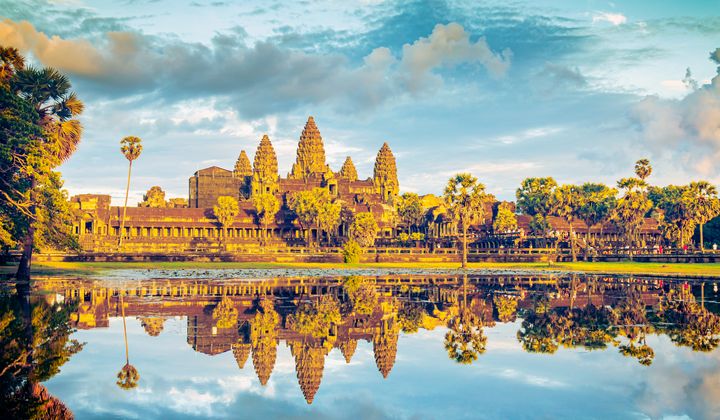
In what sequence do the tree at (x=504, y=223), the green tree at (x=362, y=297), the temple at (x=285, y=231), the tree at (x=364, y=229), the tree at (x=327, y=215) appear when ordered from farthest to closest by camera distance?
the tree at (x=504, y=223) < the tree at (x=364, y=229) < the tree at (x=327, y=215) < the temple at (x=285, y=231) < the green tree at (x=362, y=297)

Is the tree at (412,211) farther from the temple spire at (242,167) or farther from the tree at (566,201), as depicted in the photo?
the temple spire at (242,167)

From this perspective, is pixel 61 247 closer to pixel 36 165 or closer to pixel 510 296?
→ pixel 36 165

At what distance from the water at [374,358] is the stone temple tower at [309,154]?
533 feet

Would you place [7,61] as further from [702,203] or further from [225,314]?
[702,203]

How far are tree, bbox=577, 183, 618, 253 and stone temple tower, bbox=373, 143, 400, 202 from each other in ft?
229

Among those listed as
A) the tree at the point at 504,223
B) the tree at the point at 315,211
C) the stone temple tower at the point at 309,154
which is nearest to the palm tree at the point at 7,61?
the tree at the point at 315,211

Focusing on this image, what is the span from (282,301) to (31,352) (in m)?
14.8

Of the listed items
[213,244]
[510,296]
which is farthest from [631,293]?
[213,244]

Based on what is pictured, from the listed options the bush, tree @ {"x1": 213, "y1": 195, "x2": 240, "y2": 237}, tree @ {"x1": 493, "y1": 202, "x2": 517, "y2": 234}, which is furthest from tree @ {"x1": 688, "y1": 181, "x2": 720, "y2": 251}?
tree @ {"x1": 213, "y1": 195, "x2": 240, "y2": 237}

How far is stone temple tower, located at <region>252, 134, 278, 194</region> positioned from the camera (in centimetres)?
17288

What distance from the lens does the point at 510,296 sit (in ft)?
116

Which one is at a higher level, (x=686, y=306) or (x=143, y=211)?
(x=143, y=211)

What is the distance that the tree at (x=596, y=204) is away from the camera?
354 ft

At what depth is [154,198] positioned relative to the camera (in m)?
172
